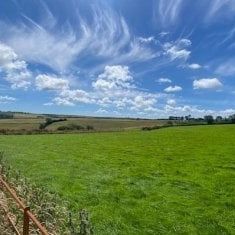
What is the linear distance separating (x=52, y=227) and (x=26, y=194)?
11.4 feet

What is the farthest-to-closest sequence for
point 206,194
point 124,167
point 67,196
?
1. point 124,167
2. point 206,194
3. point 67,196

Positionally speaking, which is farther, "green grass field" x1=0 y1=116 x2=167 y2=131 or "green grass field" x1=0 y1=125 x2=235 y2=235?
"green grass field" x1=0 y1=116 x2=167 y2=131

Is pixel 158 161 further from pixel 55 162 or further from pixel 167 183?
pixel 167 183

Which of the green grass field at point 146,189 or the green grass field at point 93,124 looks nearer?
the green grass field at point 146,189

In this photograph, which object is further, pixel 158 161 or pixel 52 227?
pixel 158 161

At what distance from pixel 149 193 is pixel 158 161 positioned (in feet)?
39.3

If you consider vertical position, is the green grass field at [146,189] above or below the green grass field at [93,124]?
below

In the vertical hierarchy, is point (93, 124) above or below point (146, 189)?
above

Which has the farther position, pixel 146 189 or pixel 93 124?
pixel 93 124

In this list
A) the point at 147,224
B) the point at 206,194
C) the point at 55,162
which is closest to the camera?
the point at 147,224

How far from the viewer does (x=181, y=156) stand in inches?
1373

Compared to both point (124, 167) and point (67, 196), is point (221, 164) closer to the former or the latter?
point (124, 167)

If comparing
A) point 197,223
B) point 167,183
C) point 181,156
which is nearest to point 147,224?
point 197,223

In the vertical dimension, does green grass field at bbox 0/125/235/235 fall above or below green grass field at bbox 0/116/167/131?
below
